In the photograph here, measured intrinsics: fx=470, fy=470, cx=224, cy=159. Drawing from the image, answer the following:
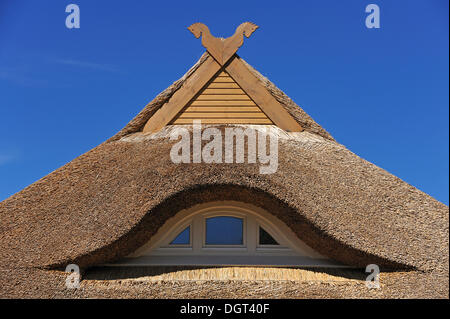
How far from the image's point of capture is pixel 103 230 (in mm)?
5957

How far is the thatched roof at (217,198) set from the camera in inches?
233

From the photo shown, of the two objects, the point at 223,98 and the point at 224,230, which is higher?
the point at 223,98

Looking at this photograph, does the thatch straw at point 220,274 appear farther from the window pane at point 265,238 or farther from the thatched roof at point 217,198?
the window pane at point 265,238

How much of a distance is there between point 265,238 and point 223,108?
231cm

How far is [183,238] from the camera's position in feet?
21.9

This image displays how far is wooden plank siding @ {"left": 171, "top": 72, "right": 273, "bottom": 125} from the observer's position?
771 centimetres

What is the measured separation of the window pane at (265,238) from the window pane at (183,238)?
1.02 meters

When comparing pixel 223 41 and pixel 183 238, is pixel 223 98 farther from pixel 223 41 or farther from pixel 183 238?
pixel 183 238

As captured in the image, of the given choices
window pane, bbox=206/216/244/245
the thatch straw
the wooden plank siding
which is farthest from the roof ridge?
the thatch straw

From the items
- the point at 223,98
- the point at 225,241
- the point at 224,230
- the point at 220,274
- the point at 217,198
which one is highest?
the point at 223,98

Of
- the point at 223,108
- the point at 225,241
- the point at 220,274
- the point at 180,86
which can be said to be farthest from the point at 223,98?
the point at 220,274

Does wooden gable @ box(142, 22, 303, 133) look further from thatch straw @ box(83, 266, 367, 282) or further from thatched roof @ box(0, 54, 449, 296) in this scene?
thatch straw @ box(83, 266, 367, 282)

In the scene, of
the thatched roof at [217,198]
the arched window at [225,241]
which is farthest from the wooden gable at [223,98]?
the arched window at [225,241]
